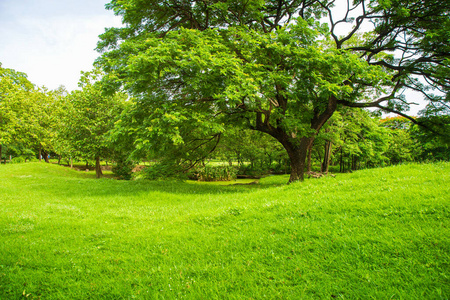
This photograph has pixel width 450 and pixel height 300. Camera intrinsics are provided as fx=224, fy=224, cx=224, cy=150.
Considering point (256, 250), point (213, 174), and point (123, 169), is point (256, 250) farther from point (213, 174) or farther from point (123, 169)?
point (123, 169)

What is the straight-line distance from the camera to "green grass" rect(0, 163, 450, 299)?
3.42 m

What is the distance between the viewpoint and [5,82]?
29500 millimetres

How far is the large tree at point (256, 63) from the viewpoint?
380 inches

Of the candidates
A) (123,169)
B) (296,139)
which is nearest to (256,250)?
(296,139)

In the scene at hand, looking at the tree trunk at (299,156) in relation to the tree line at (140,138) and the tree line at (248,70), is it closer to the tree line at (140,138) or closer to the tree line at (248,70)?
the tree line at (248,70)

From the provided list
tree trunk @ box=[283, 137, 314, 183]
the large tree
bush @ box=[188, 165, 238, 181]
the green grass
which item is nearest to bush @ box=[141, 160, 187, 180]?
the large tree

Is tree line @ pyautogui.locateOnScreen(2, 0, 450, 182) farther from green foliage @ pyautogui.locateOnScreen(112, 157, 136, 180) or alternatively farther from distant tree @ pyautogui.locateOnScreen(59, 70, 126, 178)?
green foliage @ pyautogui.locateOnScreen(112, 157, 136, 180)

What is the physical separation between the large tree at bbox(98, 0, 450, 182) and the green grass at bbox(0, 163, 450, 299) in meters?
4.54

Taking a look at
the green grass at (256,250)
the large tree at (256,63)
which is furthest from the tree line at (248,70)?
the green grass at (256,250)

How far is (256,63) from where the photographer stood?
41.2ft

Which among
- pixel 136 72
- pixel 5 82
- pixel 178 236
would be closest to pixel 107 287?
pixel 178 236

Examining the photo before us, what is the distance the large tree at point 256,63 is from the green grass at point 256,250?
4.54 m

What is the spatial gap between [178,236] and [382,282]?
166 inches

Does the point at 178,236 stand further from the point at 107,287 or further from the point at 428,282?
the point at 428,282
